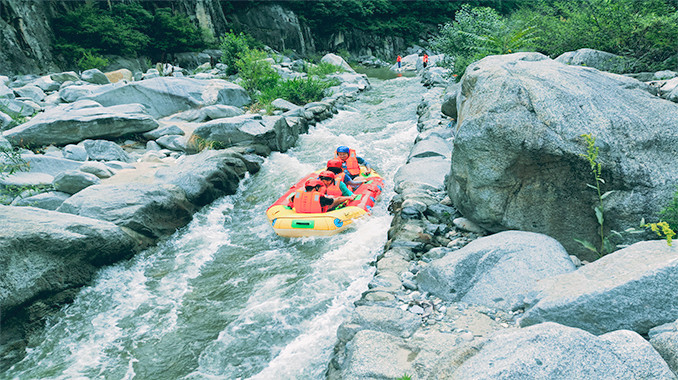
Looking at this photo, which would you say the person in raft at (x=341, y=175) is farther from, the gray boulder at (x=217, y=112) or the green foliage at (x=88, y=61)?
the green foliage at (x=88, y=61)

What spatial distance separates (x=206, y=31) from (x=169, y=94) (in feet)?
53.0

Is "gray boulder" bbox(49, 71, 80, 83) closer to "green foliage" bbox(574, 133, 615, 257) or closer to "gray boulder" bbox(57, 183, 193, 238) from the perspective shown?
"gray boulder" bbox(57, 183, 193, 238)

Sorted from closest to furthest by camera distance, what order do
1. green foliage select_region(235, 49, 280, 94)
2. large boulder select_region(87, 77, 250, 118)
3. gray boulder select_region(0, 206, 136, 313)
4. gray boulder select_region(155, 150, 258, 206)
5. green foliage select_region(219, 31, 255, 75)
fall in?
gray boulder select_region(0, 206, 136, 313), gray boulder select_region(155, 150, 258, 206), large boulder select_region(87, 77, 250, 118), green foliage select_region(235, 49, 280, 94), green foliage select_region(219, 31, 255, 75)

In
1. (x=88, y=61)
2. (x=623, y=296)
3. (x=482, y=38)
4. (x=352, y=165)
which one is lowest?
(x=352, y=165)

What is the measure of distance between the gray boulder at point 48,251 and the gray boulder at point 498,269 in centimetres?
438

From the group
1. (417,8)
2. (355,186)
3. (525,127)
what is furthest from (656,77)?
(417,8)

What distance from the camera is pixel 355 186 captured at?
25.7ft

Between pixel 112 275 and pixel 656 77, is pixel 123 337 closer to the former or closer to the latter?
pixel 112 275

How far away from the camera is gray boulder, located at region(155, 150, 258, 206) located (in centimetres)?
758

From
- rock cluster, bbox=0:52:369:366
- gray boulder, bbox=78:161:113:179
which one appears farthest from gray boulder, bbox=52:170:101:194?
gray boulder, bbox=78:161:113:179

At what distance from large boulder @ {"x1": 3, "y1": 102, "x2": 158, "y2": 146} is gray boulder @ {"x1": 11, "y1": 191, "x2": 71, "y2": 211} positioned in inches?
112

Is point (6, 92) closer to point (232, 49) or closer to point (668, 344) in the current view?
point (232, 49)

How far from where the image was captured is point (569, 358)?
6.79ft

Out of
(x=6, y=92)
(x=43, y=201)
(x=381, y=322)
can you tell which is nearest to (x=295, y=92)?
(x=6, y=92)
